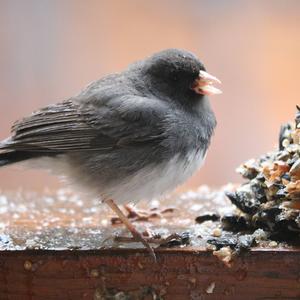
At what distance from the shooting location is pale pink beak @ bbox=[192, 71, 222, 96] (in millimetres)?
1702

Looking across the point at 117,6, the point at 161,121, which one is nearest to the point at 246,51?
the point at 117,6

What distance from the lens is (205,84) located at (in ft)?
5.64

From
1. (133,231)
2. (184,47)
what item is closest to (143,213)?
(133,231)

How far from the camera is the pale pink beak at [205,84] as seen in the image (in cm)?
170

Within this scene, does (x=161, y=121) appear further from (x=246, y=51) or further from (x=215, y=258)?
(x=246, y=51)

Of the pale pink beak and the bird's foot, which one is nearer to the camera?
the pale pink beak

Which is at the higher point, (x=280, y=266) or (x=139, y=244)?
(x=139, y=244)

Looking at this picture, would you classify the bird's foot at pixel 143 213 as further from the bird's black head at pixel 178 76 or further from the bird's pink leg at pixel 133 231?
the bird's black head at pixel 178 76

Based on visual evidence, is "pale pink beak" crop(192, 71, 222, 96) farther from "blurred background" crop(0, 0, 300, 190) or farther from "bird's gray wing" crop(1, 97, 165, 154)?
"blurred background" crop(0, 0, 300, 190)

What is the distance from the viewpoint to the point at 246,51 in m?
3.38

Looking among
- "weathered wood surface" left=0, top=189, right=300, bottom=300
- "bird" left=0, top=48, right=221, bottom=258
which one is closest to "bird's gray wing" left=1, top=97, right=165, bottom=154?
"bird" left=0, top=48, right=221, bottom=258

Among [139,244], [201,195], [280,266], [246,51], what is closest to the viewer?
[280,266]

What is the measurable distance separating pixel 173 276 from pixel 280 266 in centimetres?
25

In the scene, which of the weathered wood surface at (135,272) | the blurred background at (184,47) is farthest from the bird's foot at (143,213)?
the blurred background at (184,47)
